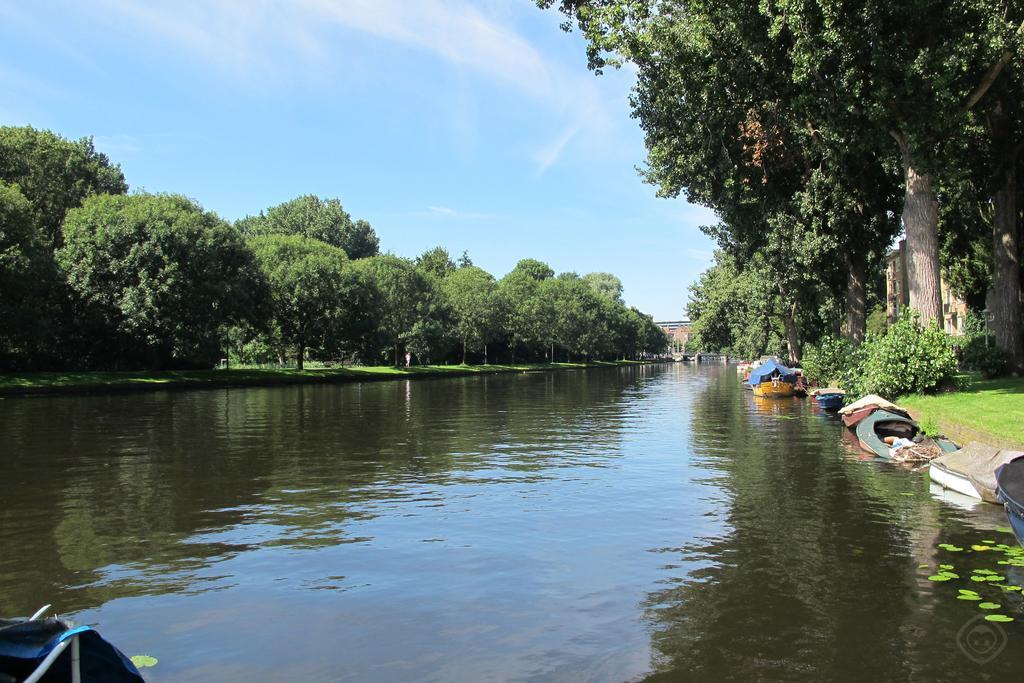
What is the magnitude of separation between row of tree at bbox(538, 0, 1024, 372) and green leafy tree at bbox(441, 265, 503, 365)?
65519mm

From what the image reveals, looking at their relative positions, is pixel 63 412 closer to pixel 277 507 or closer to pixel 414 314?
pixel 277 507

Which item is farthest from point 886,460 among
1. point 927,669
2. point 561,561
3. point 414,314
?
point 414,314

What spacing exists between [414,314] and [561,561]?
8425cm

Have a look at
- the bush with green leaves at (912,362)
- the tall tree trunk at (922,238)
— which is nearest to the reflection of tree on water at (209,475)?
the bush with green leaves at (912,362)

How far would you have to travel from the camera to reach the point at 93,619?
318 inches

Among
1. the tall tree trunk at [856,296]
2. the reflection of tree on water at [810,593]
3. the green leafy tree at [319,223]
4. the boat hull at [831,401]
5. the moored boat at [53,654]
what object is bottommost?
the reflection of tree on water at [810,593]

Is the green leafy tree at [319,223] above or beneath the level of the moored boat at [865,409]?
above

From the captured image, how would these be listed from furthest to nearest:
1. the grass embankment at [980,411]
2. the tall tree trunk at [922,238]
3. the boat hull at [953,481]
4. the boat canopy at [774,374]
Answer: the boat canopy at [774,374] < the tall tree trunk at [922,238] < the grass embankment at [980,411] < the boat hull at [953,481]

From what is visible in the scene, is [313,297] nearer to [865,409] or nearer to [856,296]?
[856,296]

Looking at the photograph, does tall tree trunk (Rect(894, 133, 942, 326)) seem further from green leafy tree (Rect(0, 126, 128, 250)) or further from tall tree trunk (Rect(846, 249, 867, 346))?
green leafy tree (Rect(0, 126, 128, 250))

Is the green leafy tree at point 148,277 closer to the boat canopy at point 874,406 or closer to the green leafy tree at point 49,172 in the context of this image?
the green leafy tree at point 49,172

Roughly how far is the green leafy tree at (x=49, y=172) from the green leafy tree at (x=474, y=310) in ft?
156

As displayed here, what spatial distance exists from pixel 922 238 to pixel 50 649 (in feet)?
92.0

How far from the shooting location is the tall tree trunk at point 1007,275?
28969 mm
